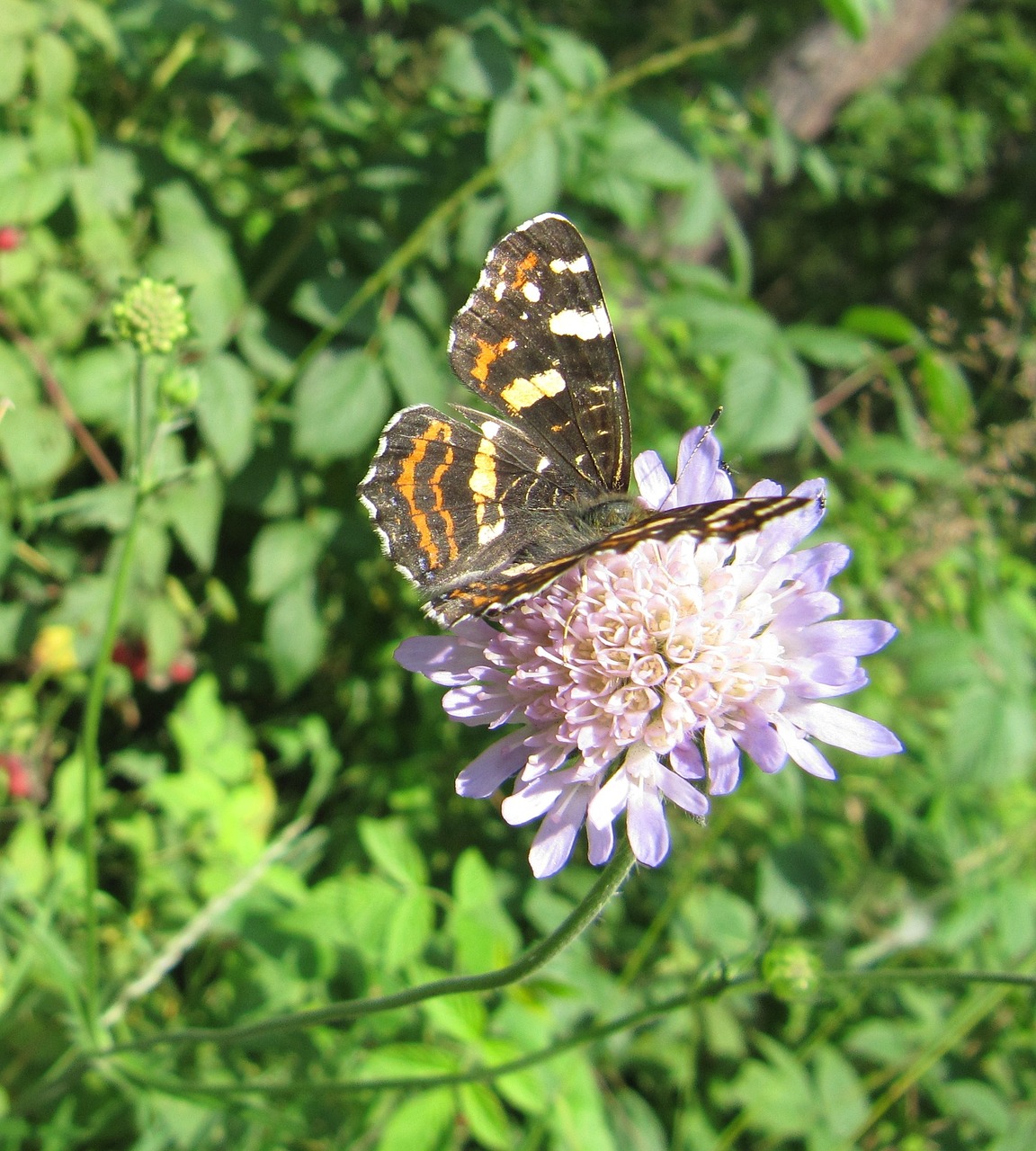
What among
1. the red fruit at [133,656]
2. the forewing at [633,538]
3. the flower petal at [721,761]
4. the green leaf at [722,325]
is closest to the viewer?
the forewing at [633,538]

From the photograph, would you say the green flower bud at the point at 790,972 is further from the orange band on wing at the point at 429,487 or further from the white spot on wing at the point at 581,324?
the white spot on wing at the point at 581,324

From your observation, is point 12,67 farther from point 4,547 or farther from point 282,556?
point 282,556

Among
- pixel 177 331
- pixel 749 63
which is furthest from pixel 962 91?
pixel 177 331

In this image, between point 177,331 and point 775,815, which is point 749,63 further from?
point 177,331

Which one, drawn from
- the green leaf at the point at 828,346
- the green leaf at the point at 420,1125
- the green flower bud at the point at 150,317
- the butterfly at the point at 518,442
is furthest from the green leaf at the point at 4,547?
the green leaf at the point at 828,346

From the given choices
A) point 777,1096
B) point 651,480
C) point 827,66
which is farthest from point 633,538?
point 827,66

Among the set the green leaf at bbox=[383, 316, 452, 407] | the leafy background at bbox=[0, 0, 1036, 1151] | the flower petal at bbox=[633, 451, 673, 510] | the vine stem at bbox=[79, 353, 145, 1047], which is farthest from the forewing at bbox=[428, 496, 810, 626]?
the green leaf at bbox=[383, 316, 452, 407]
